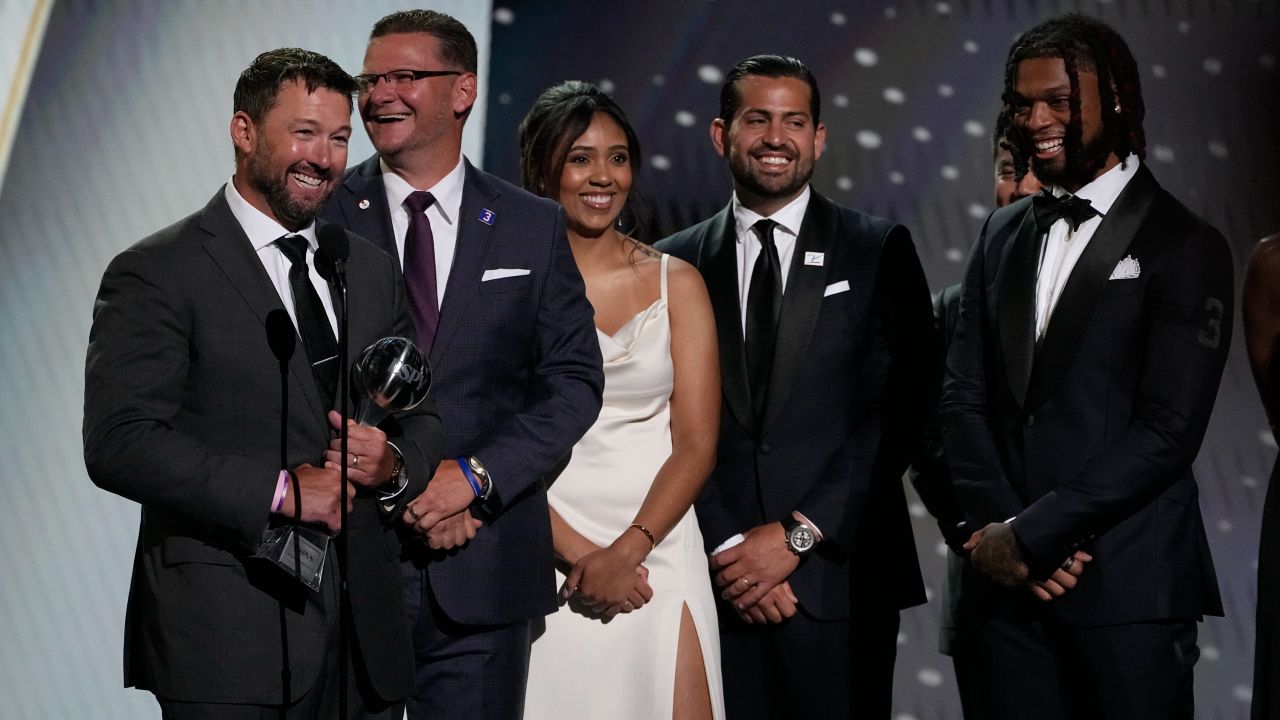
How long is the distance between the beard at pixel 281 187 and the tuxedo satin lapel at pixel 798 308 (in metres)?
1.28

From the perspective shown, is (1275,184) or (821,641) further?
(1275,184)

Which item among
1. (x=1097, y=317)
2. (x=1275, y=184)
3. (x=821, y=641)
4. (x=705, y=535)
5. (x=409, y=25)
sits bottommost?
(x=821, y=641)

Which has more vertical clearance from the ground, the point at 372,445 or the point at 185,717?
the point at 372,445

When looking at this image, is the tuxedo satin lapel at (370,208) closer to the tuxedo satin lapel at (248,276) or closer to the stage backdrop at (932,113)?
the tuxedo satin lapel at (248,276)

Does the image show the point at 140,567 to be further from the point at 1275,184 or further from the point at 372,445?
the point at 1275,184

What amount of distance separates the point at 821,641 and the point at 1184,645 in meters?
0.81

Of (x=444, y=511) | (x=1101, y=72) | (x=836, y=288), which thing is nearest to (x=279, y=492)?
(x=444, y=511)

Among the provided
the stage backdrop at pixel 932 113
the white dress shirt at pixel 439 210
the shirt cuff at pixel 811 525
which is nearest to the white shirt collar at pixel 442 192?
the white dress shirt at pixel 439 210

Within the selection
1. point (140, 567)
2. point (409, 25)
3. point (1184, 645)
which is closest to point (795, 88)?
point (409, 25)

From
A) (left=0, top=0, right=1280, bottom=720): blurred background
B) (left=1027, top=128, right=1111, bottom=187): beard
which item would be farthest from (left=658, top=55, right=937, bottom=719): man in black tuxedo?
(left=0, top=0, right=1280, bottom=720): blurred background

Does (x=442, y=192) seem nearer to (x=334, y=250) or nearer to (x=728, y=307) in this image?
(x=334, y=250)

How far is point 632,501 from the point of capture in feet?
11.1

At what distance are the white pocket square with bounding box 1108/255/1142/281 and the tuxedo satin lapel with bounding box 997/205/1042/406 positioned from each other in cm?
17

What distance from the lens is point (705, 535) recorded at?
3.51 metres
